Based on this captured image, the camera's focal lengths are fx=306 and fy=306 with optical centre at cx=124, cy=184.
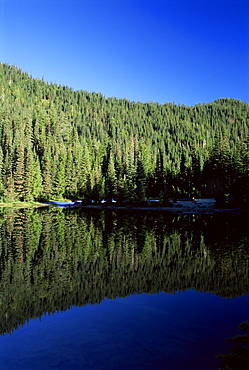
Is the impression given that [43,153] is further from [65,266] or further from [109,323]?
[109,323]

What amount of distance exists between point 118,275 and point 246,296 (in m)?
7.41

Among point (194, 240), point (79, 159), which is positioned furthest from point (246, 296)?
point (79, 159)

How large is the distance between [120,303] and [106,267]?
567 cm

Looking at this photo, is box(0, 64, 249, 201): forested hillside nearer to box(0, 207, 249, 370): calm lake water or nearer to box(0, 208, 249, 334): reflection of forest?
box(0, 208, 249, 334): reflection of forest

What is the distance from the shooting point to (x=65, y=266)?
819 inches

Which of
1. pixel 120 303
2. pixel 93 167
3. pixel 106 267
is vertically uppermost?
pixel 93 167

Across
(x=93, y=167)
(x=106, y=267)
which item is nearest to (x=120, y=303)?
(x=106, y=267)

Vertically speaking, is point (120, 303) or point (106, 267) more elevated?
point (106, 267)

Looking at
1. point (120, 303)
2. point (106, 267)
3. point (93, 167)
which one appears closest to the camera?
point (120, 303)

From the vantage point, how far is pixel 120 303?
15.0m

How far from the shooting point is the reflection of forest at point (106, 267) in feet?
50.8

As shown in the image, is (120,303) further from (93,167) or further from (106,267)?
(93,167)

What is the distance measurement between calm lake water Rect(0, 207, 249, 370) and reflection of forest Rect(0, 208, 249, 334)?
0.20 ft

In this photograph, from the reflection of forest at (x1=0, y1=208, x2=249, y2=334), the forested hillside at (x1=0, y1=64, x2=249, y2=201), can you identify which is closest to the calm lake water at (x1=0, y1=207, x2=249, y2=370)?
the reflection of forest at (x1=0, y1=208, x2=249, y2=334)
